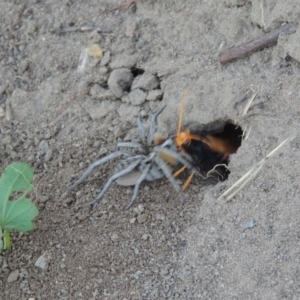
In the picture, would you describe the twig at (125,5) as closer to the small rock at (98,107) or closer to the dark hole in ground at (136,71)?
the dark hole in ground at (136,71)

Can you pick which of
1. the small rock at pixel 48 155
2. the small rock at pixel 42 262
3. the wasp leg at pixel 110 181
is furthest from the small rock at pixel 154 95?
the small rock at pixel 42 262

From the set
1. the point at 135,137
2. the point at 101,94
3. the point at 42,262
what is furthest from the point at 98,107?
the point at 42,262

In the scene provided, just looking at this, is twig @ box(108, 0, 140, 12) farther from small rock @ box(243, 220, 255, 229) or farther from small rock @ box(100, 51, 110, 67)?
small rock @ box(243, 220, 255, 229)

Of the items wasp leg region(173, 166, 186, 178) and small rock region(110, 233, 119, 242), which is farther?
wasp leg region(173, 166, 186, 178)

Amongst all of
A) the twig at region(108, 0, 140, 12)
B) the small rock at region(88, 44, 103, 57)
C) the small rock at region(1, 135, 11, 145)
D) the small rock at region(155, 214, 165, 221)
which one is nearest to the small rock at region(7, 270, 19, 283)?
the small rock at region(155, 214, 165, 221)

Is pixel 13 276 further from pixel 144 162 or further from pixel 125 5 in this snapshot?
pixel 125 5

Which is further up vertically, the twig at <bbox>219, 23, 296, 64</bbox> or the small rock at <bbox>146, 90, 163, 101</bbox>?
the twig at <bbox>219, 23, 296, 64</bbox>
